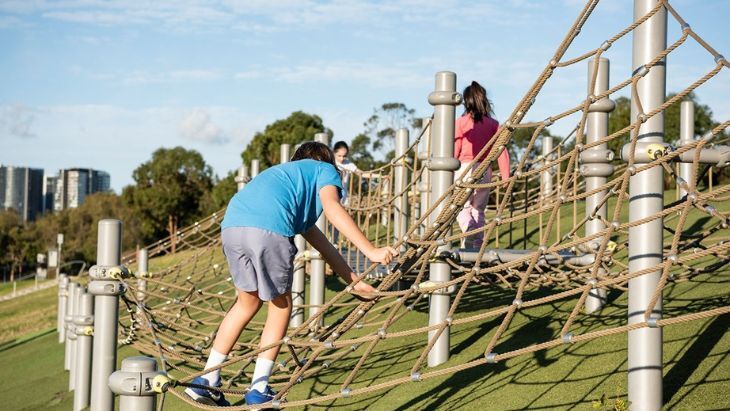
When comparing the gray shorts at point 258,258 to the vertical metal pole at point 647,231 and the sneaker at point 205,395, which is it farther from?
the vertical metal pole at point 647,231

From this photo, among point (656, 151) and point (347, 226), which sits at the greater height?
point (656, 151)

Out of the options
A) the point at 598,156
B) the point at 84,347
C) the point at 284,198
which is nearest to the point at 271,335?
the point at 284,198

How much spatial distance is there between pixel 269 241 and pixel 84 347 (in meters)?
2.96

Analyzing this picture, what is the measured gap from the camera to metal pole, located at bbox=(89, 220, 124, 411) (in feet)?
10.9

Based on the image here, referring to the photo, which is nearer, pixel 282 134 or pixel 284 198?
pixel 284 198

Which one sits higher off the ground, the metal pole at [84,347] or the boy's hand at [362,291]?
the boy's hand at [362,291]

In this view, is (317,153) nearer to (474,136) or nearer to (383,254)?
(383,254)

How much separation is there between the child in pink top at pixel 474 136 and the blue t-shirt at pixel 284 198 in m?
2.51

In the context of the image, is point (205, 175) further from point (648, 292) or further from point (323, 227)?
point (648, 292)

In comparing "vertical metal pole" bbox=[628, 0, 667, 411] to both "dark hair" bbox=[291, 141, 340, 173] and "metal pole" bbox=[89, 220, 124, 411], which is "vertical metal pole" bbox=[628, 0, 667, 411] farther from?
"metal pole" bbox=[89, 220, 124, 411]

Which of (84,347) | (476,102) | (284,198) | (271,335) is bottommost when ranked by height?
(84,347)

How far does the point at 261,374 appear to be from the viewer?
137 inches

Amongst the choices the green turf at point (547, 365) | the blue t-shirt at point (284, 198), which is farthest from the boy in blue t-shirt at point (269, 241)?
the green turf at point (547, 365)

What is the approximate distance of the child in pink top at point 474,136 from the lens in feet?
19.5
